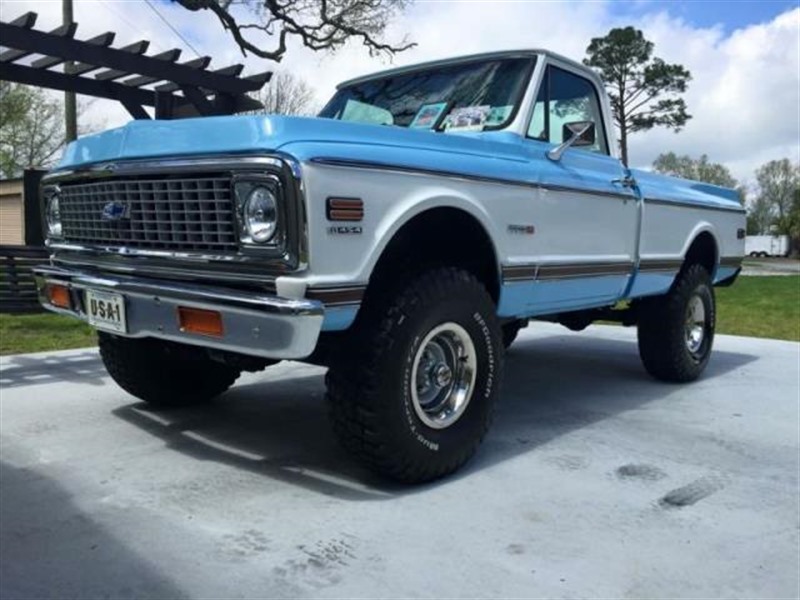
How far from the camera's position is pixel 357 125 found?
2.95 metres

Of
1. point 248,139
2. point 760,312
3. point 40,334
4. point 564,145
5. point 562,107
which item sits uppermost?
point 562,107

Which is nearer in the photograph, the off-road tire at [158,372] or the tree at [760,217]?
the off-road tire at [158,372]

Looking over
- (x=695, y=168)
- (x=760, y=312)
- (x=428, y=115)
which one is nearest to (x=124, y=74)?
(x=428, y=115)

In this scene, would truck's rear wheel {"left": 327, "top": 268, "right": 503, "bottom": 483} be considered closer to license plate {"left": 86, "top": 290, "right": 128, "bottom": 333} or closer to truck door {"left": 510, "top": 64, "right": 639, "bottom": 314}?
truck door {"left": 510, "top": 64, "right": 639, "bottom": 314}

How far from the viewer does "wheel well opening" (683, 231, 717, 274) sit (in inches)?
225

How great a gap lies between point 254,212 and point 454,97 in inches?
71.9

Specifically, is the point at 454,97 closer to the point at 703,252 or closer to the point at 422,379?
the point at 422,379

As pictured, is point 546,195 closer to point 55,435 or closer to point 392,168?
point 392,168

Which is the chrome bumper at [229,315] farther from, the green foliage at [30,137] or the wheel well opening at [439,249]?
the green foliage at [30,137]

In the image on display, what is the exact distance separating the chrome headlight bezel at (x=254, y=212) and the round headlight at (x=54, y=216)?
1.56 meters

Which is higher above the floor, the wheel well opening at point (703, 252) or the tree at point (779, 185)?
the tree at point (779, 185)

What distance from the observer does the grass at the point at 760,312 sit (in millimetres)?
8730

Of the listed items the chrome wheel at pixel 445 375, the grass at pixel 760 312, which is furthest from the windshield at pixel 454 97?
the grass at pixel 760 312

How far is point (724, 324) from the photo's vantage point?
30.5 ft
